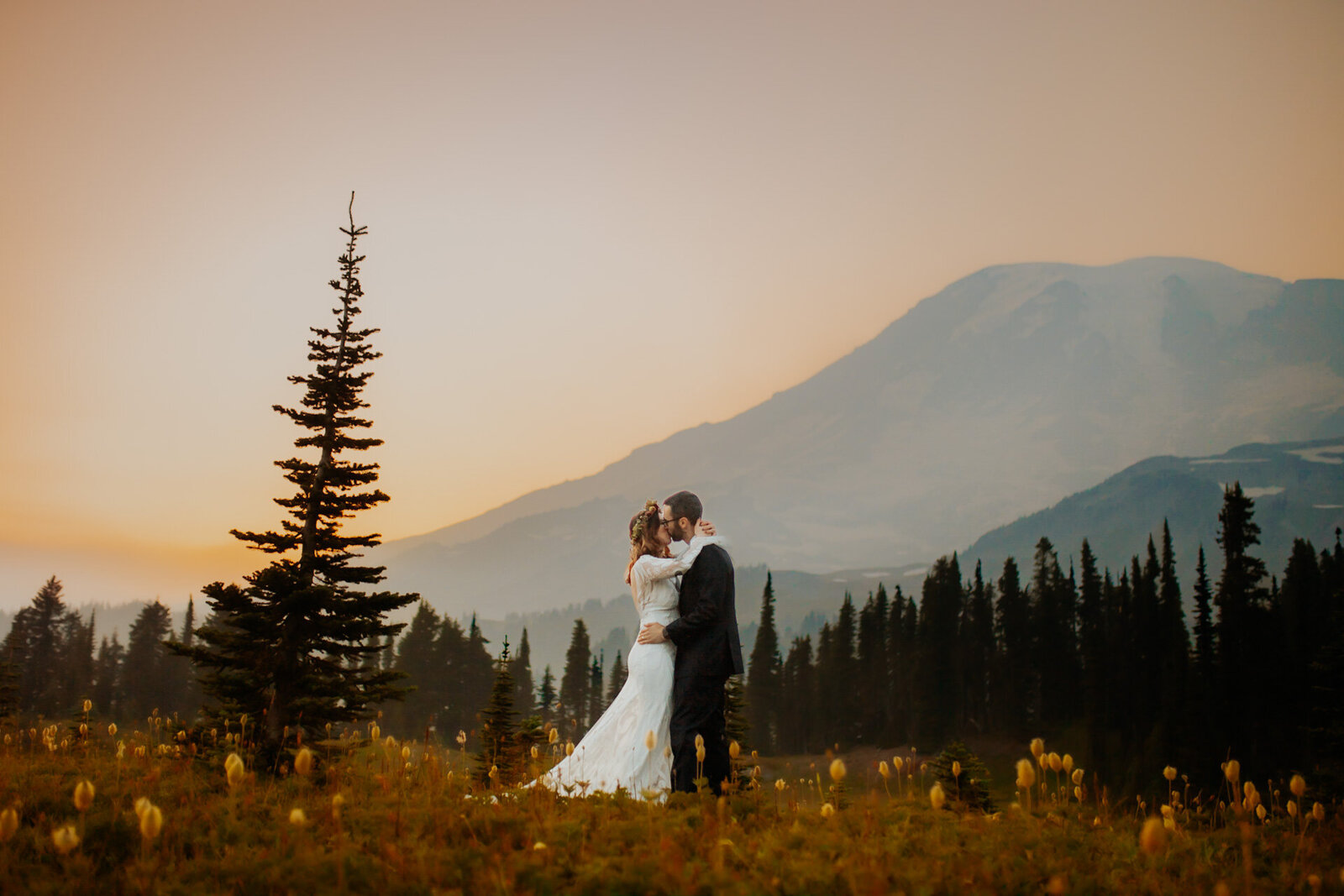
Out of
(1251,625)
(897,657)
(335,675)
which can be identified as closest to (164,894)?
(335,675)

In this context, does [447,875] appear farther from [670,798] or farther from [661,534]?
[661,534]

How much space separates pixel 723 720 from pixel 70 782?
654 cm

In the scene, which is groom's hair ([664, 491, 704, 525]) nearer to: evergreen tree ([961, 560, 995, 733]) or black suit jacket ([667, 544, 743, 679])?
black suit jacket ([667, 544, 743, 679])

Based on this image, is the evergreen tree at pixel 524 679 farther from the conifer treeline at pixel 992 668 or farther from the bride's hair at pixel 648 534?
the bride's hair at pixel 648 534

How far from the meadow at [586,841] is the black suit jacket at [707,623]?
1.54 meters

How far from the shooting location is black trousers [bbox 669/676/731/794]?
31.0 ft

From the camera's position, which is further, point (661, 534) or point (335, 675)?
point (335, 675)

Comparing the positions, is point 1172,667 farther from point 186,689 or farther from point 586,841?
point 186,689

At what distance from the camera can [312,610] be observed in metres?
21.9

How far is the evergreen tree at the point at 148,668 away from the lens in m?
101

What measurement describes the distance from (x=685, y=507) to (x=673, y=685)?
7.43 ft

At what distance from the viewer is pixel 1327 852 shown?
784 cm

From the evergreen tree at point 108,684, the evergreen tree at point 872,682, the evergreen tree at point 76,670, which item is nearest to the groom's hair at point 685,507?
the evergreen tree at point 76,670

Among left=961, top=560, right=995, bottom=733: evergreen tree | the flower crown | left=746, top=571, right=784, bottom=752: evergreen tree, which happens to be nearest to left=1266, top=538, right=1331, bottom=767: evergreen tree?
left=961, top=560, right=995, bottom=733: evergreen tree
